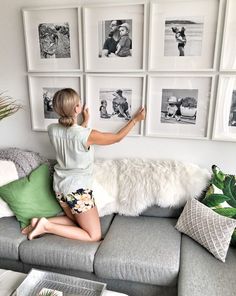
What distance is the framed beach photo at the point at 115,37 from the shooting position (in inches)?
76.6

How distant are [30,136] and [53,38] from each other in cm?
87

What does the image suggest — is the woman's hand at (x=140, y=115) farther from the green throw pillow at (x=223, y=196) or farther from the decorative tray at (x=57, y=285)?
the decorative tray at (x=57, y=285)

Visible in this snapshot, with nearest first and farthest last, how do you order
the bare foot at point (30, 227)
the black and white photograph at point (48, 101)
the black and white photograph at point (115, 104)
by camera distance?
the bare foot at point (30, 227), the black and white photograph at point (115, 104), the black and white photograph at point (48, 101)

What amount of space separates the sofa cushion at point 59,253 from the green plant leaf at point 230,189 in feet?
3.05

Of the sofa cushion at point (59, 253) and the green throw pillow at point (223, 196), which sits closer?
the sofa cushion at point (59, 253)

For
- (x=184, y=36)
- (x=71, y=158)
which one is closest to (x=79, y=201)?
(x=71, y=158)

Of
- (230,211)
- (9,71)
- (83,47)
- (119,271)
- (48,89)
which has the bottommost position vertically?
(119,271)

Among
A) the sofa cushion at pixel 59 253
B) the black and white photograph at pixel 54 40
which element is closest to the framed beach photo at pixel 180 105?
the black and white photograph at pixel 54 40

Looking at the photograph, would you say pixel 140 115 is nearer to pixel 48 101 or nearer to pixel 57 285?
pixel 48 101

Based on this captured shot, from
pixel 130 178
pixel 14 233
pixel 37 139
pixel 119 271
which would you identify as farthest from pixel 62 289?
pixel 37 139

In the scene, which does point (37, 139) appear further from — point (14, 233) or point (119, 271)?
point (119, 271)

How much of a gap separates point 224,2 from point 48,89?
1.46 metres

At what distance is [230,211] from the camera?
1737 mm

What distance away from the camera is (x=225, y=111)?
1.99 metres
